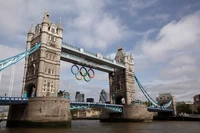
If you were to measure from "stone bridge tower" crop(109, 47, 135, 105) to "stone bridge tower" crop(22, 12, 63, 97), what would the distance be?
2614cm

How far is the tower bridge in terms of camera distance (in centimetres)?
3130

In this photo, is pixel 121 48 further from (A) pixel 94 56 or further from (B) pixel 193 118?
(B) pixel 193 118

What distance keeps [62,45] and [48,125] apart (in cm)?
2006

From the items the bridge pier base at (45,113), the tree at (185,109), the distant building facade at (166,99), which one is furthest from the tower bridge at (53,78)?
the tree at (185,109)

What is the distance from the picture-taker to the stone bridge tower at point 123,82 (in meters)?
59.7

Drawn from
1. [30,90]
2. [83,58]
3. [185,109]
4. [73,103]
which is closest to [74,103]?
[73,103]

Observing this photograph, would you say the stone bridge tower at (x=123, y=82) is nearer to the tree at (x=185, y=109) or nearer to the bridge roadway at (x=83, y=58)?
the bridge roadway at (x=83, y=58)

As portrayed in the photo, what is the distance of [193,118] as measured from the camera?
5762cm

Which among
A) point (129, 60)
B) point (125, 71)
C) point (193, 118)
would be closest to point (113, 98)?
point (125, 71)

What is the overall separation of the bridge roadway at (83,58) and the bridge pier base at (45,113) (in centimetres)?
1578

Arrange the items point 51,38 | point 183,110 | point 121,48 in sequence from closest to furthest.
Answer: point 51,38 → point 121,48 → point 183,110

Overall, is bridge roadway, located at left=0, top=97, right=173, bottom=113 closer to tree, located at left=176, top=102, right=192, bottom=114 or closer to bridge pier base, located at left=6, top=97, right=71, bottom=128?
bridge pier base, located at left=6, top=97, right=71, bottom=128

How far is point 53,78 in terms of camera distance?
3994 centimetres

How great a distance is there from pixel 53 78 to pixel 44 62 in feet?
12.8
